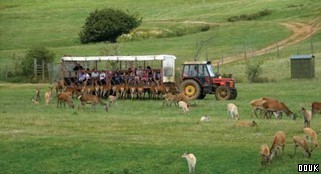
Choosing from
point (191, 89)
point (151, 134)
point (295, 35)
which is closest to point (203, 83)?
point (191, 89)

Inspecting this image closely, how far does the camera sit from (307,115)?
22.0 metres

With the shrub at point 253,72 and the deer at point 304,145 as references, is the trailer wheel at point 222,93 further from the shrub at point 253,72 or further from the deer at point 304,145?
the deer at point 304,145

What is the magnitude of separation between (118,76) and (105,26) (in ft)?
143

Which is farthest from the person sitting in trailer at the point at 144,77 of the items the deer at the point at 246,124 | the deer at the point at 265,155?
the deer at the point at 265,155

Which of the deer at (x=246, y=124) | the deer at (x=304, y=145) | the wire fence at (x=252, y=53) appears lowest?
the deer at (x=304, y=145)

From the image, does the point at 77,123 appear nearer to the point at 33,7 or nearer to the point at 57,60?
Result: the point at 57,60

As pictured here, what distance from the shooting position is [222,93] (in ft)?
118

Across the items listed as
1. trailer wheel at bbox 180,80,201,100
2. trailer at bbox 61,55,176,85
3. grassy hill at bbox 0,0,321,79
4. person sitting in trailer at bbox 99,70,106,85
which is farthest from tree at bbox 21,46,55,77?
trailer wheel at bbox 180,80,201,100

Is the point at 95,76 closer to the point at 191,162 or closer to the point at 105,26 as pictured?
the point at 191,162

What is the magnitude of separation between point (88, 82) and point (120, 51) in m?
31.7

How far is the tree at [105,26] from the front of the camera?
81812 mm

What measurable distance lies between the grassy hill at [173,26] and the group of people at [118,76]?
1586 cm

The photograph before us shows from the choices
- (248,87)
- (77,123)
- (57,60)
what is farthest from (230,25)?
(77,123)

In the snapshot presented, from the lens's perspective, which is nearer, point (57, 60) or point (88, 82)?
point (88, 82)
